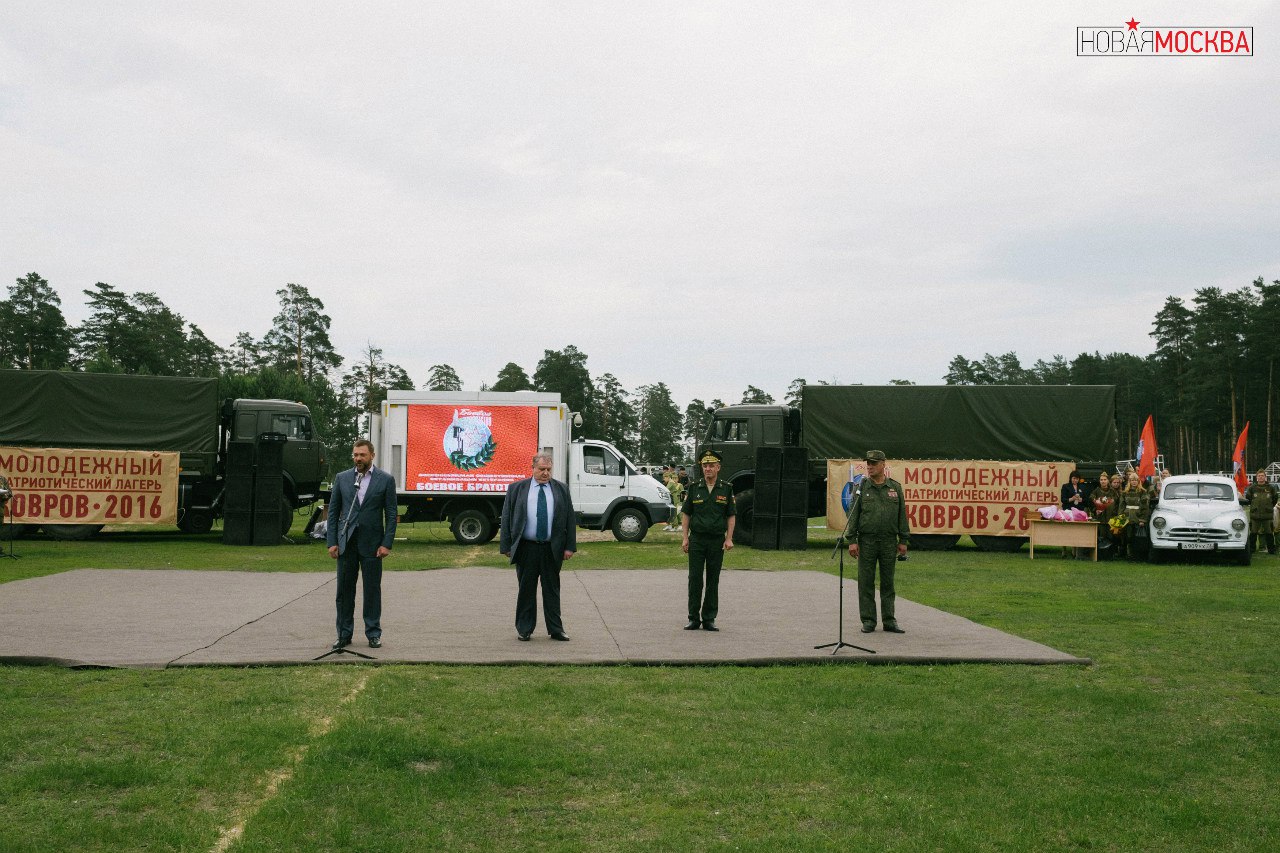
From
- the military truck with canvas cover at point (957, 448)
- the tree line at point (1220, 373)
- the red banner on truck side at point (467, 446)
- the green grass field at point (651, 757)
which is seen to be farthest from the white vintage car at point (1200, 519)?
the tree line at point (1220, 373)

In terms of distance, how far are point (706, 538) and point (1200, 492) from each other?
48.0 feet

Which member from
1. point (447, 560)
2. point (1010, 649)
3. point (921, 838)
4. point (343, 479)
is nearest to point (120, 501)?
point (447, 560)

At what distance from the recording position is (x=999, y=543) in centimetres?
2405

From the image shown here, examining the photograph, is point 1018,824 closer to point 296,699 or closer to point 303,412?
point 296,699

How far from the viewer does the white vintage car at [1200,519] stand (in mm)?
20688

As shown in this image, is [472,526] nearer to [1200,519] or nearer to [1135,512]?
[1135,512]

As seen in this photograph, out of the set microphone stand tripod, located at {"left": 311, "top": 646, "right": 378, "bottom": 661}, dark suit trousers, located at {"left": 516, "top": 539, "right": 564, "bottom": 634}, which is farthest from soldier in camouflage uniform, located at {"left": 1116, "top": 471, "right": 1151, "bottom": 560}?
microphone stand tripod, located at {"left": 311, "top": 646, "right": 378, "bottom": 661}

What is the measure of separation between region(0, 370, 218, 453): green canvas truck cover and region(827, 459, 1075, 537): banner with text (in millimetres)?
14454

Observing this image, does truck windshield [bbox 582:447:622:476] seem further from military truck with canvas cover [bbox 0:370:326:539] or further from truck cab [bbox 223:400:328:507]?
military truck with canvas cover [bbox 0:370:326:539]

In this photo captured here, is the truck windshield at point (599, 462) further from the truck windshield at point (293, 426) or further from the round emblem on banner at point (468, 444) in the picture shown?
the truck windshield at point (293, 426)

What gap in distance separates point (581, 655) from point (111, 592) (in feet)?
24.6

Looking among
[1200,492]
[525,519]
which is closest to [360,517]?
[525,519]

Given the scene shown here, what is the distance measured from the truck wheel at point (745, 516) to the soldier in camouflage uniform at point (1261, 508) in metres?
10.4

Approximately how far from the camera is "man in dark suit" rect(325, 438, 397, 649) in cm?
979
